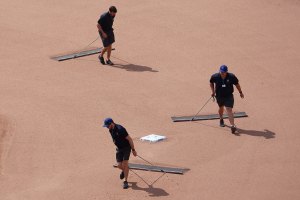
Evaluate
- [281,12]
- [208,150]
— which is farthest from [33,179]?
[281,12]

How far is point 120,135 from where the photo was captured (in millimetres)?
16906

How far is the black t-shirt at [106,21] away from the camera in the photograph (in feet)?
77.3

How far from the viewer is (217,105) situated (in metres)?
21.7

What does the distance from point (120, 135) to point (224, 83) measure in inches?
156

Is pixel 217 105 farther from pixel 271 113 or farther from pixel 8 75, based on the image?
pixel 8 75

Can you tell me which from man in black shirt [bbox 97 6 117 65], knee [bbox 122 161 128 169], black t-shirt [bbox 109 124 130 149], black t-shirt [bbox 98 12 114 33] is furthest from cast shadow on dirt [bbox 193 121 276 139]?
black t-shirt [bbox 98 12 114 33]

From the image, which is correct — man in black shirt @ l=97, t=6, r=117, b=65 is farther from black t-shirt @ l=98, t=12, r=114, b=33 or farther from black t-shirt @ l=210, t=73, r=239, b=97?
black t-shirt @ l=210, t=73, r=239, b=97

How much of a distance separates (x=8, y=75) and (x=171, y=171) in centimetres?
755

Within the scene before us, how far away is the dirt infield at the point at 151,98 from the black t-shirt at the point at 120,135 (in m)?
1.03

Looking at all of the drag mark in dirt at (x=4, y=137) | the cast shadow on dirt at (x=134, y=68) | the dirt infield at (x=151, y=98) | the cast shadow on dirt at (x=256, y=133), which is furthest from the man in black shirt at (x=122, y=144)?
the cast shadow on dirt at (x=134, y=68)

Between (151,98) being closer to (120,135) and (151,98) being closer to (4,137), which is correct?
(4,137)

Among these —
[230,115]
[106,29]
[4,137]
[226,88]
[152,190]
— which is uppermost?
[106,29]

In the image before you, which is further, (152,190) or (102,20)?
(102,20)

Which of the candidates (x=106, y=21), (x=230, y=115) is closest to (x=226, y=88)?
(x=230, y=115)
